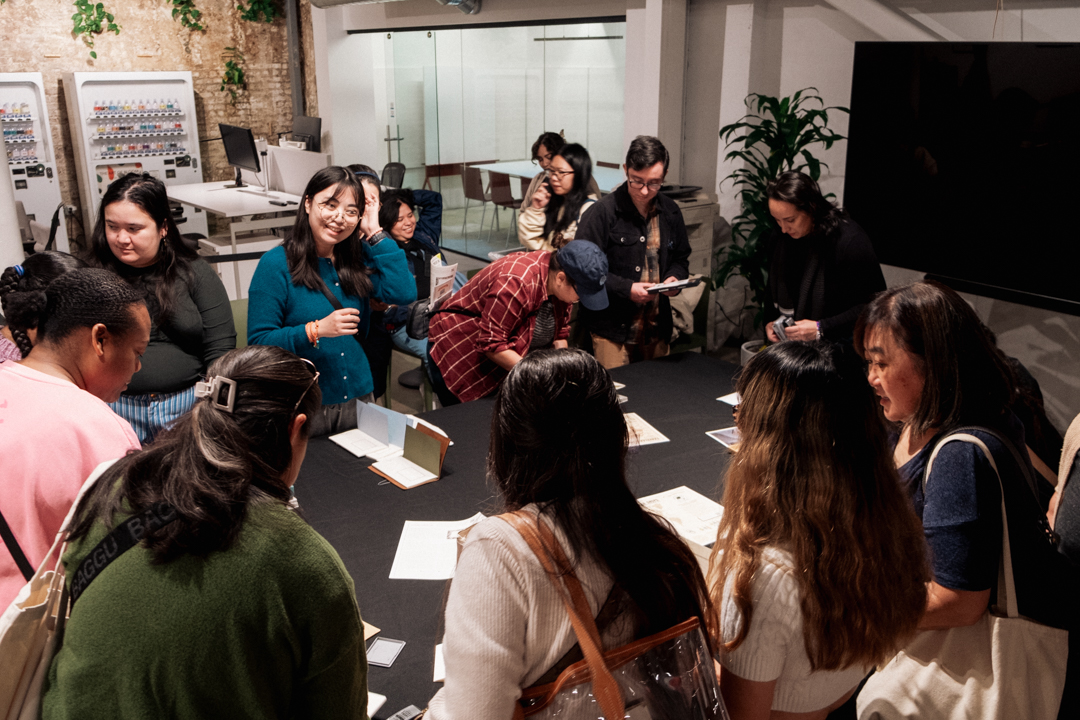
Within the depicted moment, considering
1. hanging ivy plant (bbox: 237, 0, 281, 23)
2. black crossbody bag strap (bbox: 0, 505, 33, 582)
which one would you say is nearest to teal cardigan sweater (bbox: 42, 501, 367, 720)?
black crossbody bag strap (bbox: 0, 505, 33, 582)

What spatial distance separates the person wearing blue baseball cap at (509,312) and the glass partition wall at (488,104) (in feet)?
11.3

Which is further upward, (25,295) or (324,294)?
(25,295)

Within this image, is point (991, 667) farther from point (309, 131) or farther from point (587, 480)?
point (309, 131)

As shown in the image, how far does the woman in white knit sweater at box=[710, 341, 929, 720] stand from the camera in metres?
1.25

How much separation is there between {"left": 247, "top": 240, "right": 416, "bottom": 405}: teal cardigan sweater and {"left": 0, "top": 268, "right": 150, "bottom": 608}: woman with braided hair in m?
0.81

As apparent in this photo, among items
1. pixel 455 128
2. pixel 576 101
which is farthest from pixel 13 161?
pixel 576 101

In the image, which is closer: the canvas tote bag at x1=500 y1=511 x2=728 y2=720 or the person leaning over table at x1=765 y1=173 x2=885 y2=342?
the canvas tote bag at x1=500 y1=511 x2=728 y2=720

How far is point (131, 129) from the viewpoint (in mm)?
7824

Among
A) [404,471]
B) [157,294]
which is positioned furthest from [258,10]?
[404,471]

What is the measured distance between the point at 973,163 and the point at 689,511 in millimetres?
2654

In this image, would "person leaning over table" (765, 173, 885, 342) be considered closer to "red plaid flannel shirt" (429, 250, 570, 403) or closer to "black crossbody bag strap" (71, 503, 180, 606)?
"red plaid flannel shirt" (429, 250, 570, 403)

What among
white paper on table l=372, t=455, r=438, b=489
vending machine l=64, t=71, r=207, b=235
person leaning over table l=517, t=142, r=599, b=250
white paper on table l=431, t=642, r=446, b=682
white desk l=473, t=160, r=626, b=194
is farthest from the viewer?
vending machine l=64, t=71, r=207, b=235

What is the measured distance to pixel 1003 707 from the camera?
1.54 m

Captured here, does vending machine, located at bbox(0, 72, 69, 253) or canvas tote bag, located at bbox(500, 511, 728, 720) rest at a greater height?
vending machine, located at bbox(0, 72, 69, 253)
